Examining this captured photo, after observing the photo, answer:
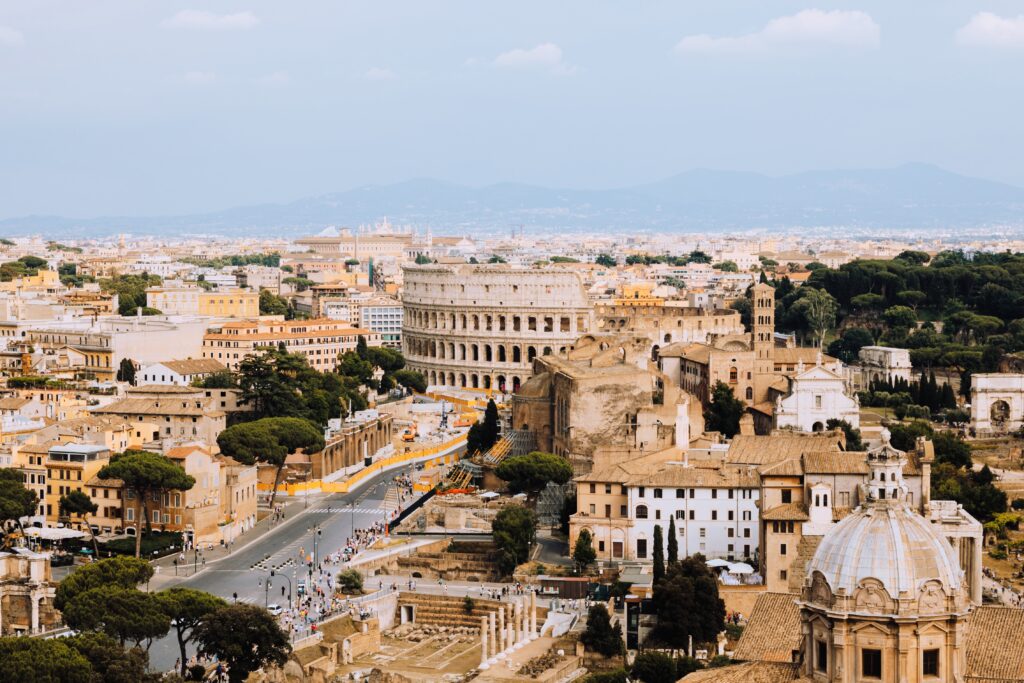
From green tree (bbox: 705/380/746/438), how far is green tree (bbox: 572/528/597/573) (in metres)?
15.0

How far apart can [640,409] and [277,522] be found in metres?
10.7

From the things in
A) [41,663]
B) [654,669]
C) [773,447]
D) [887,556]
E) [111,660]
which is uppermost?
[887,556]

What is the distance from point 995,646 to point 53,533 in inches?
1099

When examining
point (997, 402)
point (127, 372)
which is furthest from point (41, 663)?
point (127, 372)

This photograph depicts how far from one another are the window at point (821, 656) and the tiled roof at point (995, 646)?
8.80 feet

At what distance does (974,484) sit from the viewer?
47219 mm

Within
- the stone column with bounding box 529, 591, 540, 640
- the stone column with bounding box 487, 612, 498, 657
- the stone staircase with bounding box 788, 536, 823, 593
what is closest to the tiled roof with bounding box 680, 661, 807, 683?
the stone staircase with bounding box 788, 536, 823, 593

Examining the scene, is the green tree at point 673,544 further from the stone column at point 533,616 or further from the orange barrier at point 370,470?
the orange barrier at point 370,470

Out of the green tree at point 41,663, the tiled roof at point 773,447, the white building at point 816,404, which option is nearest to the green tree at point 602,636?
the tiled roof at point 773,447

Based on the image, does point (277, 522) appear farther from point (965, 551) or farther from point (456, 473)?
point (965, 551)

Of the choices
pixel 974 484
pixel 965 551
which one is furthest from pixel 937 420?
pixel 965 551

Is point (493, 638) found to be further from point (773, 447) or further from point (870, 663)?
point (870, 663)

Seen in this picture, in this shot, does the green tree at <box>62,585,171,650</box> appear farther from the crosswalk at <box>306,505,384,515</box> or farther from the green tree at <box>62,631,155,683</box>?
the crosswalk at <box>306,505,384,515</box>

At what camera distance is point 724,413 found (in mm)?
56562
